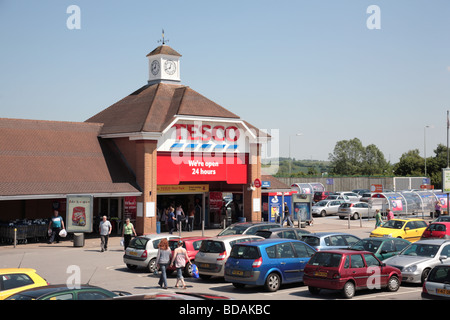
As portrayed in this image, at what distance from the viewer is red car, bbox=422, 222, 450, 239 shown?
2773cm

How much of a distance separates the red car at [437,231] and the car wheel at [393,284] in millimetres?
11969

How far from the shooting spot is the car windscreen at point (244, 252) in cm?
1661

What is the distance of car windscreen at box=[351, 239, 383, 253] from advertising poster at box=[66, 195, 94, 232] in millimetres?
14881

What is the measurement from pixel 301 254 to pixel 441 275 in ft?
16.3

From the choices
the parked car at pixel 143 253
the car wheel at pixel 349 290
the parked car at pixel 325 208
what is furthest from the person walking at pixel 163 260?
the parked car at pixel 325 208

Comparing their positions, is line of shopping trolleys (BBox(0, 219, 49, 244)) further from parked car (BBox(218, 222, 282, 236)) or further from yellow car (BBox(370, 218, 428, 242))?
yellow car (BBox(370, 218, 428, 242))

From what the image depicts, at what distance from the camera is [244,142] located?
37656mm

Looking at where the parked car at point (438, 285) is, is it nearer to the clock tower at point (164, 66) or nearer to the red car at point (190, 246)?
the red car at point (190, 246)

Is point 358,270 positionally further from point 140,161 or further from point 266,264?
point 140,161

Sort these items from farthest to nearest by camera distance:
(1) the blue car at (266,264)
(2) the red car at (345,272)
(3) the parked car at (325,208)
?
(3) the parked car at (325,208), (1) the blue car at (266,264), (2) the red car at (345,272)

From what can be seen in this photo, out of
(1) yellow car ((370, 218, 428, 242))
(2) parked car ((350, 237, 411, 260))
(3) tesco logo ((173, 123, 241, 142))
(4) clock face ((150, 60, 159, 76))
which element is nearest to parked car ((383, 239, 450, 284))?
(2) parked car ((350, 237, 411, 260))

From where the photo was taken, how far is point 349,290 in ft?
50.7
